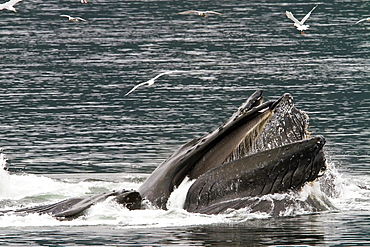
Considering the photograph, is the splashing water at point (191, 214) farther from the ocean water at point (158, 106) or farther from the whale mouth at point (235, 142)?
the whale mouth at point (235, 142)

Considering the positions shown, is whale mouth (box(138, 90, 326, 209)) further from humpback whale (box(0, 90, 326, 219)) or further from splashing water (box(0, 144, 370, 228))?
splashing water (box(0, 144, 370, 228))

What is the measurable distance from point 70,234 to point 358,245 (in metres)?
4.07

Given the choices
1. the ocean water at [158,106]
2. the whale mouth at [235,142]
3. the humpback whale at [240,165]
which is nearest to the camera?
the humpback whale at [240,165]

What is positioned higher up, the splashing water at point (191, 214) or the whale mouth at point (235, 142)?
the whale mouth at point (235, 142)

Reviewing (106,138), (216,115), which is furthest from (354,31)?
(106,138)

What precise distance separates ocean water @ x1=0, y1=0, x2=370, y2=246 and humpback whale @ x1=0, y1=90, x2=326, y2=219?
0.21 meters

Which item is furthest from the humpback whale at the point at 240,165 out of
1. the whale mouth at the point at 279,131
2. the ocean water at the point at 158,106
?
the ocean water at the point at 158,106

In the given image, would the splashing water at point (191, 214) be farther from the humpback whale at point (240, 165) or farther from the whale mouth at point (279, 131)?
the whale mouth at point (279, 131)

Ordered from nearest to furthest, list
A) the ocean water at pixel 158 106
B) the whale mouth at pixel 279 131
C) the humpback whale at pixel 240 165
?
the humpback whale at pixel 240 165, the ocean water at pixel 158 106, the whale mouth at pixel 279 131

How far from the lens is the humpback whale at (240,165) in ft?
51.2

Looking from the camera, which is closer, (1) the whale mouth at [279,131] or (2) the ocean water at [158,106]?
(2) the ocean water at [158,106]

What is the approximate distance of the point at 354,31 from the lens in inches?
2461

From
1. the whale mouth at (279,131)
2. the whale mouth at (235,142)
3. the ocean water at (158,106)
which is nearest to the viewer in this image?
the whale mouth at (235,142)

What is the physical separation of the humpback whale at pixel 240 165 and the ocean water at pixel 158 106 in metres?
0.21
